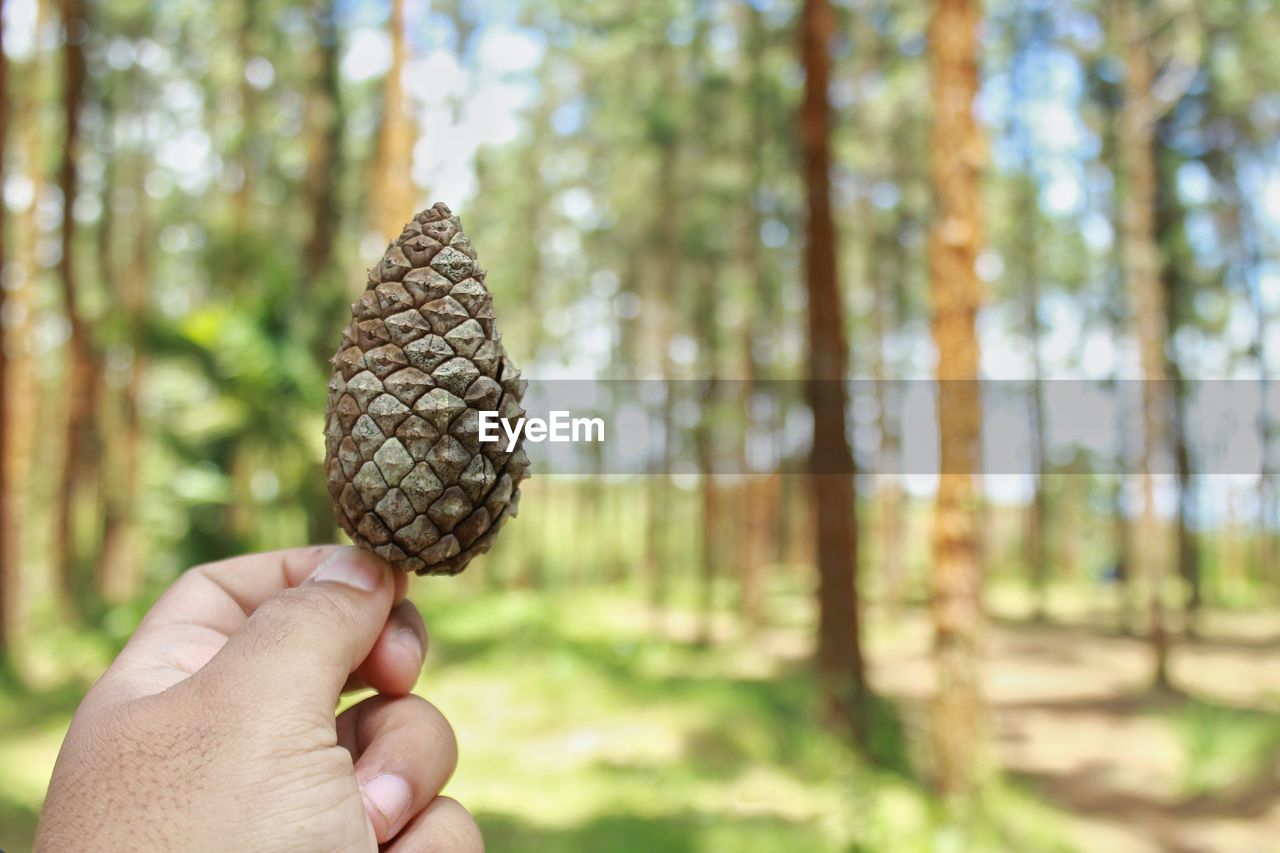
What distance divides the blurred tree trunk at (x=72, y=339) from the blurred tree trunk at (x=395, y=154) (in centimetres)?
581

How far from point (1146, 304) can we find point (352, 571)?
11.8 metres

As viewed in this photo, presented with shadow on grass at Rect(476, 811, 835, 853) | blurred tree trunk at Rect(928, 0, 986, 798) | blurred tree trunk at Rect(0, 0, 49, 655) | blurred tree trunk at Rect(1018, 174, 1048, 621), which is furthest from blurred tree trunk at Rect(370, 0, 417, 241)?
blurred tree trunk at Rect(1018, 174, 1048, 621)

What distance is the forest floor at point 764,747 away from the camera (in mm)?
6516

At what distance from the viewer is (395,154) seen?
8.99m

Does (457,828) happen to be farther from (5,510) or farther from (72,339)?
(72,339)

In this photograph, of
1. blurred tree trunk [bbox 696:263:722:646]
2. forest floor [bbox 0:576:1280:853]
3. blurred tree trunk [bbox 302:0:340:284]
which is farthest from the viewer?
blurred tree trunk [bbox 696:263:722:646]

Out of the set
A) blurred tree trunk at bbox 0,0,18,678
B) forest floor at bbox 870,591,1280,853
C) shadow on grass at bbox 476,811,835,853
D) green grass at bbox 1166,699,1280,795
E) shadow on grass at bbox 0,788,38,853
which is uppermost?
blurred tree trunk at bbox 0,0,18,678

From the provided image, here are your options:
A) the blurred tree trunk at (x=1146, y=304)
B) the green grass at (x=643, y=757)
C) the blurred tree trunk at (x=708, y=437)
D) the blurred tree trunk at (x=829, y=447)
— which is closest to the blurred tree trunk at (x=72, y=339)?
the green grass at (x=643, y=757)

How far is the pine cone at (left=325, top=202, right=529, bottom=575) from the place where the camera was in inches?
60.6

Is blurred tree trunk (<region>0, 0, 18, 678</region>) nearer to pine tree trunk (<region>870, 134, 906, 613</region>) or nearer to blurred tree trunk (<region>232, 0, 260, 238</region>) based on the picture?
blurred tree trunk (<region>232, 0, 260, 238</region>)

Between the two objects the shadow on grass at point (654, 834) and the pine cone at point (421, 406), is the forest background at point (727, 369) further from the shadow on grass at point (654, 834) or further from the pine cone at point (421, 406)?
the pine cone at point (421, 406)

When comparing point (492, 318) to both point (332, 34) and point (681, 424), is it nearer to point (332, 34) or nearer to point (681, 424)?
point (332, 34)

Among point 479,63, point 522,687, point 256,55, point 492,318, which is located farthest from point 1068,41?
point 492,318

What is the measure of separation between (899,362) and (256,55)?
14632 mm
